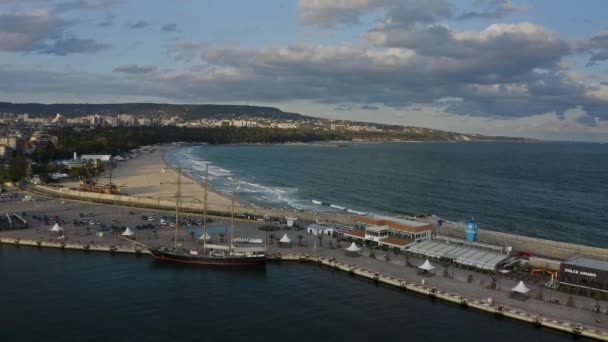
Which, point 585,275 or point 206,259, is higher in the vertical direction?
point 585,275

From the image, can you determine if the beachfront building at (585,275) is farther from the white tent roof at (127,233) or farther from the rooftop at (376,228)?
the white tent roof at (127,233)

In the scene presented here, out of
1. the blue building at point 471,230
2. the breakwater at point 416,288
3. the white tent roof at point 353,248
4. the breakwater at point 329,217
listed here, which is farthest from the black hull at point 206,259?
the blue building at point 471,230

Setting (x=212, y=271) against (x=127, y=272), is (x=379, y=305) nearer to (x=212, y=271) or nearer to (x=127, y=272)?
(x=212, y=271)

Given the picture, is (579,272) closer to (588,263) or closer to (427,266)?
(588,263)

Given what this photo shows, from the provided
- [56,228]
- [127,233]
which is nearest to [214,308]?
[127,233]

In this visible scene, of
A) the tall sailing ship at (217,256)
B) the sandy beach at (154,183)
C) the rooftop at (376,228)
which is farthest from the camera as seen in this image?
the sandy beach at (154,183)

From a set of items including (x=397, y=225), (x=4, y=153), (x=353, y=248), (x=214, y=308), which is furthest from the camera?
(x=4, y=153)

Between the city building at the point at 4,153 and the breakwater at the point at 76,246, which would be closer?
the breakwater at the point at 76,246
